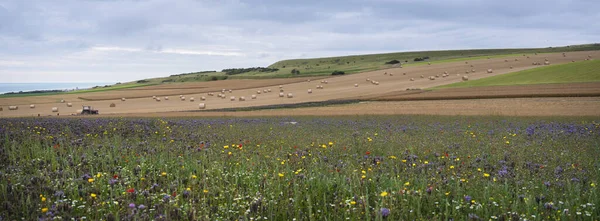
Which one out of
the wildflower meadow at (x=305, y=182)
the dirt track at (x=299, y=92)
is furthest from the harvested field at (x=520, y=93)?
the wildflower meadow at (x=305, y=182)

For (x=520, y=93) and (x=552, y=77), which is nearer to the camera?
(x=520, y=93)

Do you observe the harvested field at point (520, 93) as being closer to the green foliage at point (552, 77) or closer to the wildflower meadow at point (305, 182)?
the green foliage at point (552, 77)

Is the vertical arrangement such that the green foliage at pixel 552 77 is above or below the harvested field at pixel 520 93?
above

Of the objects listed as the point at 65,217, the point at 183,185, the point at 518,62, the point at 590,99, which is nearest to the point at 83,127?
the point at 183,185

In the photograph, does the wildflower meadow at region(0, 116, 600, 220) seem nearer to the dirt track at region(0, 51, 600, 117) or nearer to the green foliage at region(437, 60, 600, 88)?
the dirt track at region(0, 51, 600, 117)

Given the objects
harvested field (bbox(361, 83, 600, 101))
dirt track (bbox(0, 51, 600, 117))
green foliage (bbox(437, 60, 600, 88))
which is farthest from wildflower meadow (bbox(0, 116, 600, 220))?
green foliage (bbox(437, 60, 600, 88))

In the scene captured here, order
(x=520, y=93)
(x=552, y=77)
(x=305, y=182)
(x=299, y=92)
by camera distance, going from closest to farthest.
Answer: (x=305, y=182), (x=520, y=93), (x=552, y=77), (x=299, y=92)

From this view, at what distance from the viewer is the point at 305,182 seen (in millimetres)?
9219

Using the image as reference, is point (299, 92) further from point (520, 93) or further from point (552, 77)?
point (552, 77)

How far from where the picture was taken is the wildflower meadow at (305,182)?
724 centimetres

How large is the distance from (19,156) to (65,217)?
6.82 m

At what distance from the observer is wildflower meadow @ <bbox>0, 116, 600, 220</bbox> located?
7.24m

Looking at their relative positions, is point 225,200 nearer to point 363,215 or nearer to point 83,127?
point 363,215

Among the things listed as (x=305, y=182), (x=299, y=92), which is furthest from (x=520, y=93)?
(x=305, y=182)
